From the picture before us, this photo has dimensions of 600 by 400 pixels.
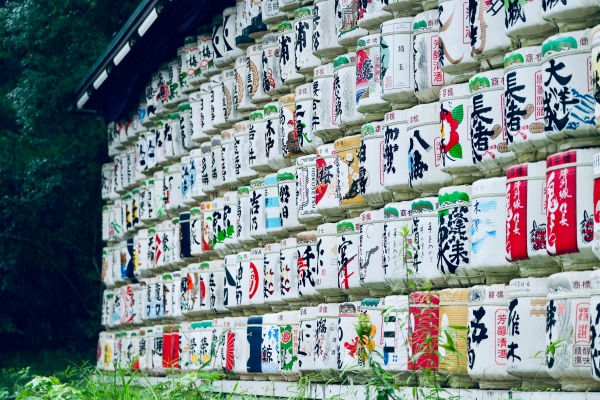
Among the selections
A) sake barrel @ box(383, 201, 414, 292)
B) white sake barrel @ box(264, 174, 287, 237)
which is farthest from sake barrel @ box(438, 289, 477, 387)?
white sake barrel @ box(264, 174, 287, 237)

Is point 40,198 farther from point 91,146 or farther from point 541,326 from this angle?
point 541,326

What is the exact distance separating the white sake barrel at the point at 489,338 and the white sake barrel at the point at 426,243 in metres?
0.58

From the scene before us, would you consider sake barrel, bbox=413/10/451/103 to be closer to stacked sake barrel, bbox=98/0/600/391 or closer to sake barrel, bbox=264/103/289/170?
stacked sake barrel, bbox=98/0/600/391

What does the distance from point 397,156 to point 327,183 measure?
1.05m

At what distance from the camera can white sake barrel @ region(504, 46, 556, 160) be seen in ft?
18.7

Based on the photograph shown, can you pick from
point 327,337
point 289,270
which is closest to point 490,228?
point 327,337

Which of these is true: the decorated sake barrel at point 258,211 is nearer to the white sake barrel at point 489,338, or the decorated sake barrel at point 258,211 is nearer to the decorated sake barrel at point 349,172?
the decorated sake barrel at point 349,172

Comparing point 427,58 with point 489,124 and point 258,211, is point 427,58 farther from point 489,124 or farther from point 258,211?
point 258,211

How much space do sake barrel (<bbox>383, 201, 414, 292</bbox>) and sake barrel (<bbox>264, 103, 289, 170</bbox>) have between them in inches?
89.7

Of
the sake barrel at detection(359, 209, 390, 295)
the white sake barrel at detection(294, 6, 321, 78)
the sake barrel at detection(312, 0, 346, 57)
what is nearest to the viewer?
the sake barrel at detection(359, 209, 390, 295)

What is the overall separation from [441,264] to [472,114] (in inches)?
33.9

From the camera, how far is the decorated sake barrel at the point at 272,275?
30.9 ft

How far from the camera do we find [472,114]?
6.29 metres

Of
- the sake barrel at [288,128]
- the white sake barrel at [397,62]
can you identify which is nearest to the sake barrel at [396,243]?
the white sake barrel at [397,62]
